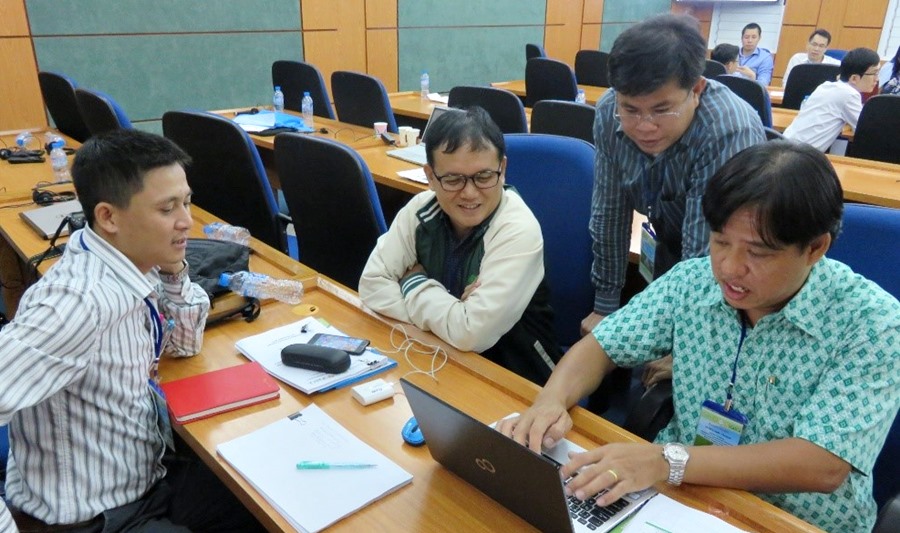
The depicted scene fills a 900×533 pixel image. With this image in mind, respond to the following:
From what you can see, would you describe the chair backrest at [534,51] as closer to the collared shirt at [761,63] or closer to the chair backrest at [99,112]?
the collared shirt at [761,63]

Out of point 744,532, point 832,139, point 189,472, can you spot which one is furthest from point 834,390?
point 832,139

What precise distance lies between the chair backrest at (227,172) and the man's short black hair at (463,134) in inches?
41.3

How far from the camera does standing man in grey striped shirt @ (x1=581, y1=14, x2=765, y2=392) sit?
5.14 ft

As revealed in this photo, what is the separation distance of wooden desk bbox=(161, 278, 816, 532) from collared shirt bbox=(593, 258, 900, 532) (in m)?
0.17

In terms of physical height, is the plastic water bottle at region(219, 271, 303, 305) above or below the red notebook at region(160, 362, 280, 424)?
above

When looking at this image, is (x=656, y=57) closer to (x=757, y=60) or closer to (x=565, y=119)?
(x=565, y=119)

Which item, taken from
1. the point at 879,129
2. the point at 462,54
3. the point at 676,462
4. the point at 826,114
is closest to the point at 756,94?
the point at 826,114

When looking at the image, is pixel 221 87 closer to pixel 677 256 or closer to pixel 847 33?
pixel 677 256

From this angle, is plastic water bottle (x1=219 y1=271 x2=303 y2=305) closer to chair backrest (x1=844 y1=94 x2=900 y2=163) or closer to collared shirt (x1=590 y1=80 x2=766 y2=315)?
collared shirt (x1=590 y1=80 x2=766 y2=315)

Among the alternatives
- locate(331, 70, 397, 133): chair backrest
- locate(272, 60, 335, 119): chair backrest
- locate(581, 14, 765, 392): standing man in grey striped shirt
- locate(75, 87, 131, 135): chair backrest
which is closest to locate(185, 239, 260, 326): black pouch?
locate(581, 14, 765, 392): standing man in grey striped shirt

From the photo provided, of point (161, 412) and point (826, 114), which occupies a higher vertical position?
point (826, 114)

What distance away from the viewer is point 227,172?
263 centimetres

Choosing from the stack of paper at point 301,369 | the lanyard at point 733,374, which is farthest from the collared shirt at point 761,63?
the stack of paper at point 301,369

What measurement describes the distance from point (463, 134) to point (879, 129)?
328 centimetres
